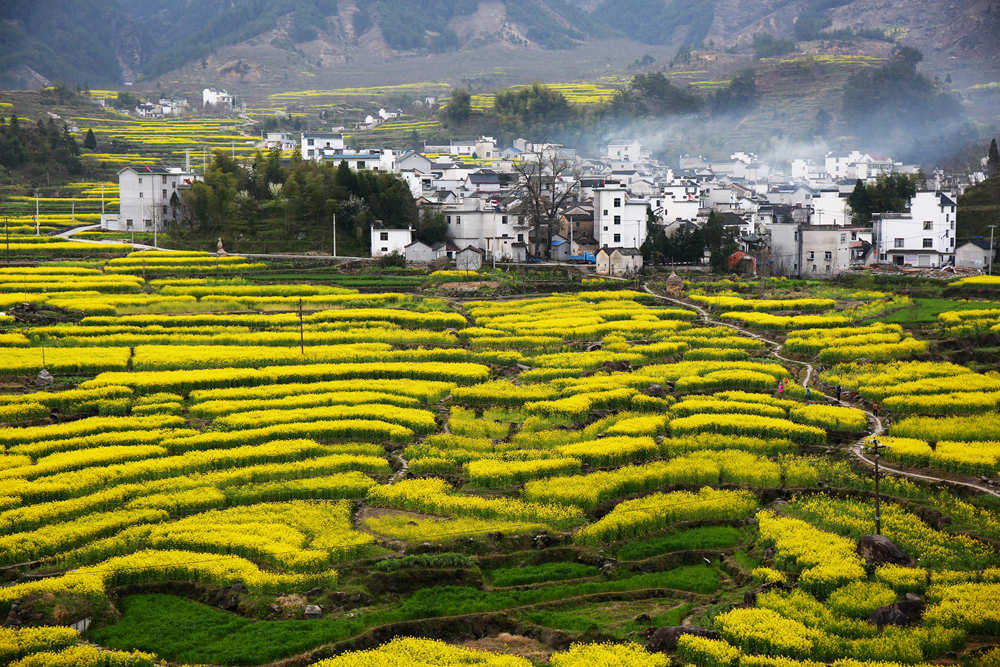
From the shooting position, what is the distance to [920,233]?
58156 mm

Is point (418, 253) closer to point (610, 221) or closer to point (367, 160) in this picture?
point (610, 221)

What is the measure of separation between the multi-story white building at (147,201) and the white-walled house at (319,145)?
21.6 meters

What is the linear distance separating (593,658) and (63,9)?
18468 centimetres

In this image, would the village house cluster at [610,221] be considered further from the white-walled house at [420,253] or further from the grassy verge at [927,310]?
the grassy verge at [927,310]

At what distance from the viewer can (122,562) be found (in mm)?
19766

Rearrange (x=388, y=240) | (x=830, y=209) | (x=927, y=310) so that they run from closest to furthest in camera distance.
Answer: (x=927, y=310)
(x=388, y=240)
(x=830, y=209)

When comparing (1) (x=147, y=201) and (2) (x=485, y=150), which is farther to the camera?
(2) (x=485, y=150)

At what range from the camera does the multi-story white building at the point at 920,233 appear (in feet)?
188

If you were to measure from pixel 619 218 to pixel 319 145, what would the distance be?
115 ft

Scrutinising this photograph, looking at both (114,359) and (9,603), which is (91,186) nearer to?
(114,359)

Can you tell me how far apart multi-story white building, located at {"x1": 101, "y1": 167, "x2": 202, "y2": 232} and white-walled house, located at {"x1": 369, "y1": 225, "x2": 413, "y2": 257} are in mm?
12572

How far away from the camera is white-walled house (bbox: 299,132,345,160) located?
85.2m

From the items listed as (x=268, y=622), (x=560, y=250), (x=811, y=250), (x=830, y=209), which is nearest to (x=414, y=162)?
(x=560, y=250)

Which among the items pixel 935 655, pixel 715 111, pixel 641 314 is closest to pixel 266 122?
pixel 715 111
